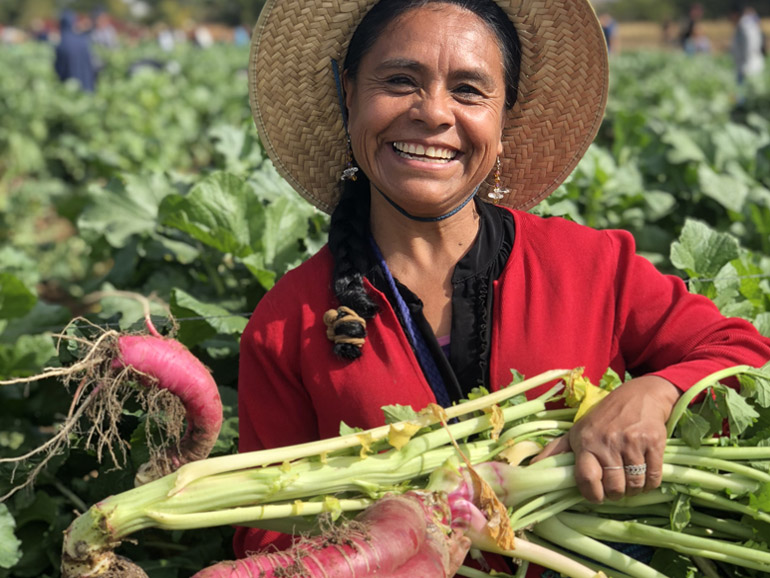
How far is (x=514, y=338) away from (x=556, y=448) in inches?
10.2

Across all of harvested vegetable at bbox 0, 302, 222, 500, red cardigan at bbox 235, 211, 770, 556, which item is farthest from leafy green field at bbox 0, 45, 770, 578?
red cardigan at bbox 235, 211, 770, 556

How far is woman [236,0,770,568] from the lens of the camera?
6.36 feet

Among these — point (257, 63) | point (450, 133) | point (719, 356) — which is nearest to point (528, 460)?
point (719, 356)

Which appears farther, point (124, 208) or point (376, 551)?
point (124, 208)

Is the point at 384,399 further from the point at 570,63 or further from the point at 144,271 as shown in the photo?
the point at 144,271

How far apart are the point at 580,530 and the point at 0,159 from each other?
33.1 ft

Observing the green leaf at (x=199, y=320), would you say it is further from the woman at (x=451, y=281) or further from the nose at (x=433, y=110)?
the nose at (x=433, y=110)

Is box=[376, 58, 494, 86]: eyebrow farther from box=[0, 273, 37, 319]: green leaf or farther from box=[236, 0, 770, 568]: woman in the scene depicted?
box=[0, 273, 37, 319]: green leaf

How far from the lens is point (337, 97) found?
2.32 meters

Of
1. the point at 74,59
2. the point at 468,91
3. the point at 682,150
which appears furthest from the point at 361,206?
the point at 74,59

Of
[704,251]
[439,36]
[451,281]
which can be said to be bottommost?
[704,251]

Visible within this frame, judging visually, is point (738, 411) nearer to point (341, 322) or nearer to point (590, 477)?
point (590, 477)

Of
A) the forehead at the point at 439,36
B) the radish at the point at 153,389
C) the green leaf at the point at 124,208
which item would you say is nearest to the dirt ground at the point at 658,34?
the green leaf at the point at 124,208

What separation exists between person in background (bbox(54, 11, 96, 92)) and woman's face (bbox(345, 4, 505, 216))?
14554 mm
